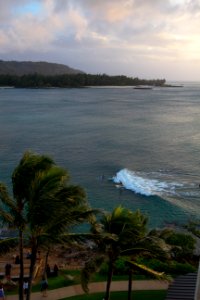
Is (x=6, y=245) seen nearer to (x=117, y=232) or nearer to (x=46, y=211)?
(x=46, y=211)

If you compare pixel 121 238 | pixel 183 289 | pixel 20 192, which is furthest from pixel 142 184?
pixel 20 192

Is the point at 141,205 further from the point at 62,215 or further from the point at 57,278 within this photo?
the point at 62,215

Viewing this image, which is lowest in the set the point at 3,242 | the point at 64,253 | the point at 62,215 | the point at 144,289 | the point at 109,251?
the point at 64,253

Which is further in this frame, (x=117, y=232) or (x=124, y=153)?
(x=124, y=153)

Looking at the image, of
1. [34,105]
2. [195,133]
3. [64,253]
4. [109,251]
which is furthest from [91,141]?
[34,105]

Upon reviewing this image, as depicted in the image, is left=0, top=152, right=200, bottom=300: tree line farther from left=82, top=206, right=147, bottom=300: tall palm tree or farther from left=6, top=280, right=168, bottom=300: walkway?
left=6, top=280, right=168, bottom=300: walkway

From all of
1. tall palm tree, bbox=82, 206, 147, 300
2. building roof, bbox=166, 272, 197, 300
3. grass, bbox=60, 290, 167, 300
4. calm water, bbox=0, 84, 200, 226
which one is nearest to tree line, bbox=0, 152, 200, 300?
tall palm tree, bbox=82, 206, 147, 300

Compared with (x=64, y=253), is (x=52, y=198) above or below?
above
